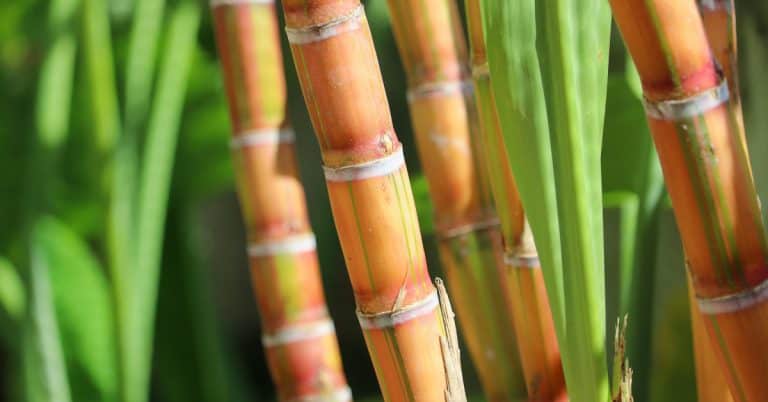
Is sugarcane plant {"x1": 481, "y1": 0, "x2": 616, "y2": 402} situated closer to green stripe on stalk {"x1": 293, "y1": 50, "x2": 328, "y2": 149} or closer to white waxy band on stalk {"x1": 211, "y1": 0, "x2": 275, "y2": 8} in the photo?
green stripe on stalk {"x1": 293, "y1": 50, "x2": 328, "y2": 149}

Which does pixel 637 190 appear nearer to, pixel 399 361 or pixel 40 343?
pixel 399 361

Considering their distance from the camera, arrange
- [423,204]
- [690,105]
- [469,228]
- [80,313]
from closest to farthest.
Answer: [690,105], [469,228], [423,204], [80,313]

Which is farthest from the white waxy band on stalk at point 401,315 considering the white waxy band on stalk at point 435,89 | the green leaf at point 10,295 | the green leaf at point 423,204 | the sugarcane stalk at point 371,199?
the green leaf at point 10,295

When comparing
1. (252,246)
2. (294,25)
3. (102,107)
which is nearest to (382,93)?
(294,25)

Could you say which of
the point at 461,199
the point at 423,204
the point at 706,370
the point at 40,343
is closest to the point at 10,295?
the point at 40,343

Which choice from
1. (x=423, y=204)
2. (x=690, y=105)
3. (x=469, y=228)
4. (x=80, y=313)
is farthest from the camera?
(x=80, y=313)

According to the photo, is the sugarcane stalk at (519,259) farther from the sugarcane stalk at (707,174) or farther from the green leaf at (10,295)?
the green leaf at (10,295)

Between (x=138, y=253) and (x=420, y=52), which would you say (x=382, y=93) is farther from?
(x=138, y=253)
